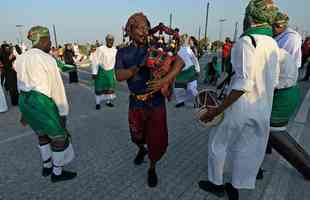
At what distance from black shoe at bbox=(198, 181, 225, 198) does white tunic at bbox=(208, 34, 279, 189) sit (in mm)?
244

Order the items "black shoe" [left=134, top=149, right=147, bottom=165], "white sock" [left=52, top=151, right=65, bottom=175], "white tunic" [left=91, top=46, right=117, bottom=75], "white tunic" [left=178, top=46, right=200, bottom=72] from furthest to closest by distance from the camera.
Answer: "white tunic" [left=178, top=46, right=200, bottom=72], "white tunic" [left=91, top=46, right=117, bottom=75], "black shoe" [left=134, top=149, right=147, bottom=165], "white sock" [left=52, top=151, right=65, bottom=175]

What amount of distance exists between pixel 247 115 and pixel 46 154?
238 cm

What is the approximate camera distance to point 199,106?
2.44 m

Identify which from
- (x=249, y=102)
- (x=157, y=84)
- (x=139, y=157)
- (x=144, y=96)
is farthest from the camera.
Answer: (x=139, y=157)

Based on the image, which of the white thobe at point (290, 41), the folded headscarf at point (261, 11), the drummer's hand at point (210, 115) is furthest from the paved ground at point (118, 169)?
the folded headscarf at point (261, 11)

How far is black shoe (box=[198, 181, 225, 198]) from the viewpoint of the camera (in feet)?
8.63

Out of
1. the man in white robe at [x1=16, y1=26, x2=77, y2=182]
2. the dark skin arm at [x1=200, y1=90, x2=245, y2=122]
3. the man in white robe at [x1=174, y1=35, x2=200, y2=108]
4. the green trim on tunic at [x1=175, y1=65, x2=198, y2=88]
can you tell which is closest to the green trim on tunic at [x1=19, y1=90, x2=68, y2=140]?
the man in white robe at [x1=16, y1=26, x2=77, y2=182]

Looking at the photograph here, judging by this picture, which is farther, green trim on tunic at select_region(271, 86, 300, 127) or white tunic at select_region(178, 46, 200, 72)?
white tunic at select_region(178, 46, 200, 72)

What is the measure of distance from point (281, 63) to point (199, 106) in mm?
970

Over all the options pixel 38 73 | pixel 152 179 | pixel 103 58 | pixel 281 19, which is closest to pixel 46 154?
pixel 38 73

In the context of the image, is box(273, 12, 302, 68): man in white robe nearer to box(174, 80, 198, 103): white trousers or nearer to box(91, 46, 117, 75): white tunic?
box(174, 80, 198, 103): white trousers

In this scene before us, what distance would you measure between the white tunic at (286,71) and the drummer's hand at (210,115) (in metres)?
0.92

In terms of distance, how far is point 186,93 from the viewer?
21.8 feet

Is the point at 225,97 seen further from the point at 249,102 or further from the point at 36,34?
the point at 36,34
